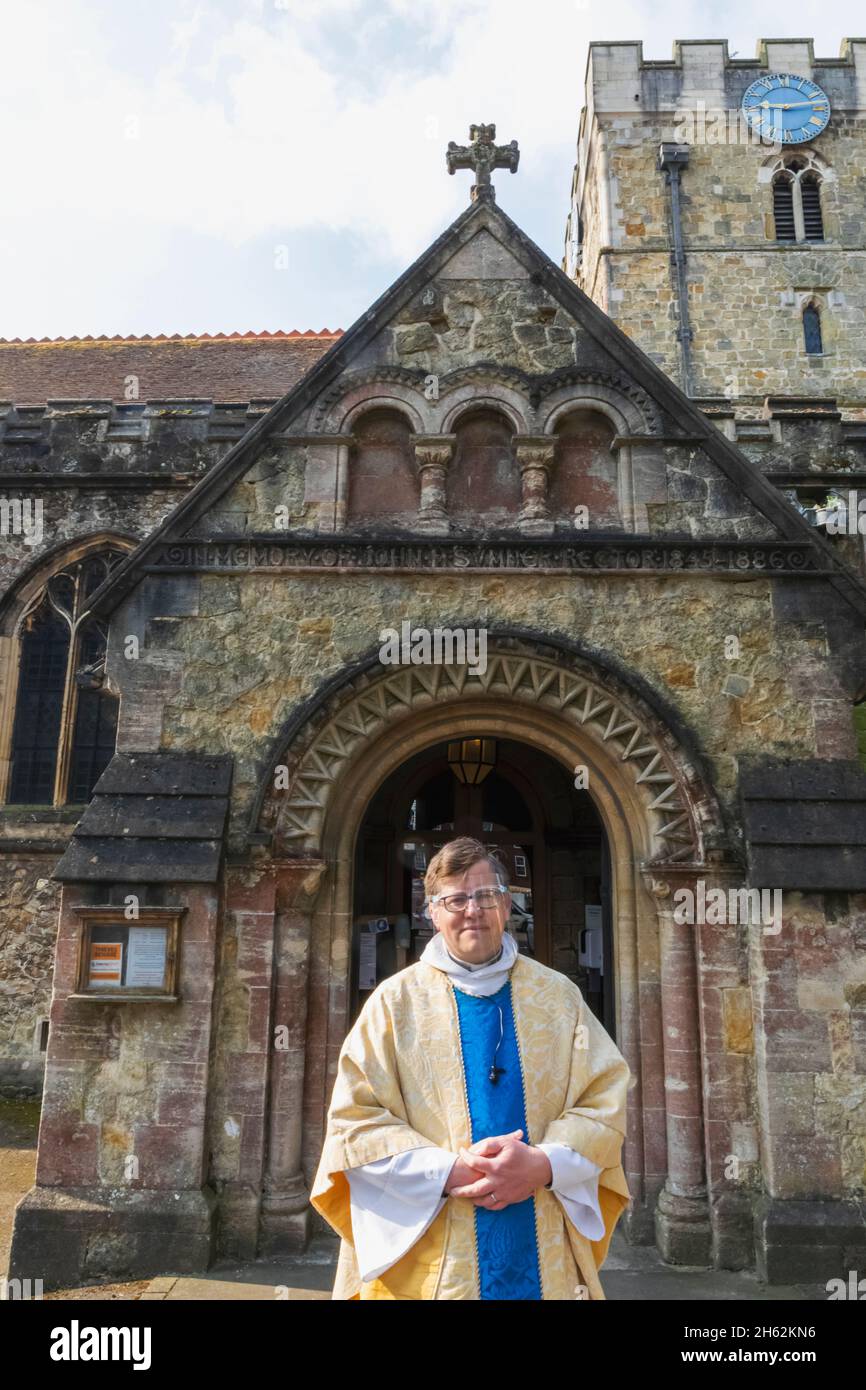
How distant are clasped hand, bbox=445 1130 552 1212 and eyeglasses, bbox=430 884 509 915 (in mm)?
718

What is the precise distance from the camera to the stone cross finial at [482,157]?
310 inches

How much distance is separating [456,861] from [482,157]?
7177mm

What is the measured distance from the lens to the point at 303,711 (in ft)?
21.9

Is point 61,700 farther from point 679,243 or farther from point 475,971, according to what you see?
point 679,243

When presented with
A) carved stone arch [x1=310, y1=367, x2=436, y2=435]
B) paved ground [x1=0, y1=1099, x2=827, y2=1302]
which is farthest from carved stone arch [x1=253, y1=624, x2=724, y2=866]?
paved ground [x1=0, y1=1099, x2=827, y2=1302]

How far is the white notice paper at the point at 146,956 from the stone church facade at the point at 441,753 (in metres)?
0.02

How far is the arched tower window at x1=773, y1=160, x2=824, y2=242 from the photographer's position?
789 inches

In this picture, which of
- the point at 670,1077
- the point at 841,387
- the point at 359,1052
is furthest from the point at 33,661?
the point at 841,387

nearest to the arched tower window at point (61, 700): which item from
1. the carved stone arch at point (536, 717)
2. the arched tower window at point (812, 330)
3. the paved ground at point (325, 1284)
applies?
the carved stone arch at point (536, 717)

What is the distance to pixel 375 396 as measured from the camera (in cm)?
739

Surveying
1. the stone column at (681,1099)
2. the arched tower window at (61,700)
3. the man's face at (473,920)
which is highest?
the arched tower window at (61,700)

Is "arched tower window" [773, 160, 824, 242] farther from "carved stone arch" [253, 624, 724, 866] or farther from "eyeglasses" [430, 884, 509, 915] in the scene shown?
"eyeglasses" [430, 884, 509, 915]

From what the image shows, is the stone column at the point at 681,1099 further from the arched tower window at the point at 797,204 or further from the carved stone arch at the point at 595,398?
the arched tower window at the point at 797,204
